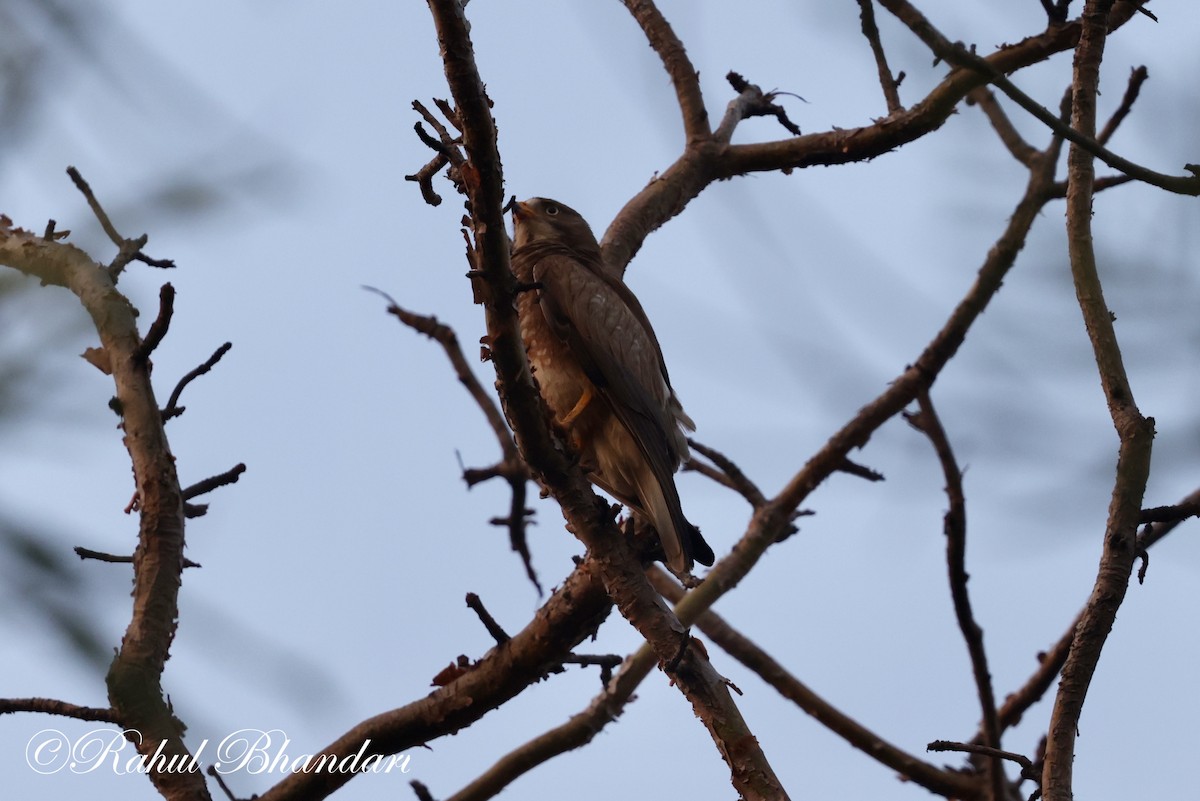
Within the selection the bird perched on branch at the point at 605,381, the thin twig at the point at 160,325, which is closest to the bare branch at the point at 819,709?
the bird perched on branch at the point at 605,381

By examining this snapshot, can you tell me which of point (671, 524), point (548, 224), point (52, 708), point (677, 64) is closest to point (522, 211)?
point (548, 224)

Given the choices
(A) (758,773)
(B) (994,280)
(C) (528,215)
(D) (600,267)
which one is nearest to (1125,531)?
(A) (758,773)

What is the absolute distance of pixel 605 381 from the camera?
5.66 meters

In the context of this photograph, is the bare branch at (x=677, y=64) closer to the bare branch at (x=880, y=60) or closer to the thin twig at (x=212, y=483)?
the bare branch at (x=880, y=60)

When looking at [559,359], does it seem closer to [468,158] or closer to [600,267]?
[600,267]

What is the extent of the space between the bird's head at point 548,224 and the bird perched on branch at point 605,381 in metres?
0.59

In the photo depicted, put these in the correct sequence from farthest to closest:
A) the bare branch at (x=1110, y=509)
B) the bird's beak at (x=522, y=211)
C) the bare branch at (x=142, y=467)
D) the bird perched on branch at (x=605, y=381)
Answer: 1. the bird's beak at (x=522, y=211)
2. the bird perched on branch at (x=605, y=381)
3. the bare branch at (x=142, y=467)
4. the bare branch at (x=1110, y=509)

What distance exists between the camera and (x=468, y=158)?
3.67 meters

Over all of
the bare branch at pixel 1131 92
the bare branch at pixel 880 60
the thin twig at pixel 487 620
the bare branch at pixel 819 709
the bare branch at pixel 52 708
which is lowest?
the bare branch at pixel 52 708

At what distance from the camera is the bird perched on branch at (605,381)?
557cm

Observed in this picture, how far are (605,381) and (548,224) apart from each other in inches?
61.0

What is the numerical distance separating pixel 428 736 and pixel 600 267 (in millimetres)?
2479

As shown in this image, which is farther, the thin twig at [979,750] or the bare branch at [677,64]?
the bare branch at [677,64]

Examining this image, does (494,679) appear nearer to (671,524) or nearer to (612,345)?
(671,524)
